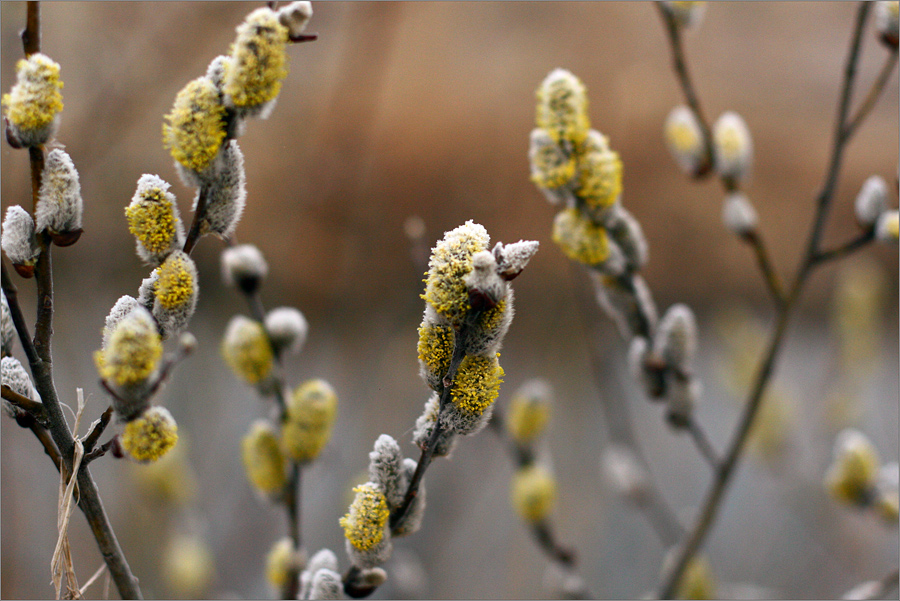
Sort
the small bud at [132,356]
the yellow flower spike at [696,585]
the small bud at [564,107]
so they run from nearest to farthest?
the small bud at [132,356]
the small bud at [564,107]
the yellow flower spike at [696,585]

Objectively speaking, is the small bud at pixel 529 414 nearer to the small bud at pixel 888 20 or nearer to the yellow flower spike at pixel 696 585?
the yellow flower spike at pixel 696 585

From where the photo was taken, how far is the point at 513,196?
1.34 metres

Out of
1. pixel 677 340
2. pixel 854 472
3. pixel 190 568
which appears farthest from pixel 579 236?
pixel 190 568

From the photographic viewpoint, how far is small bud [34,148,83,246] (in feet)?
0.99

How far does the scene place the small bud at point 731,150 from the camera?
570mm

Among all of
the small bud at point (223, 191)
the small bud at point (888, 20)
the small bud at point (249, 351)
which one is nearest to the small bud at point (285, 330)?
the small bud at point (249, 351)

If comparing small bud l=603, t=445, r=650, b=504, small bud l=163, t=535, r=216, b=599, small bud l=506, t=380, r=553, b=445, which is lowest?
small bud l=603, t=445, r=650, b=504

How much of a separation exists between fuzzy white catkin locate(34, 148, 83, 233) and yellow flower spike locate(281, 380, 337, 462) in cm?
18

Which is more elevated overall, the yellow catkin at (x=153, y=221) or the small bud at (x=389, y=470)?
the yellow catkin at (x=153, y=221)

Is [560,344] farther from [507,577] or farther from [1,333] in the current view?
[1,333]

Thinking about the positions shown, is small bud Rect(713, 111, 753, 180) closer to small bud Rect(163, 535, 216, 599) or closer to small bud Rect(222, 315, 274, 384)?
small bud Rect(222, 315, 274, 384)

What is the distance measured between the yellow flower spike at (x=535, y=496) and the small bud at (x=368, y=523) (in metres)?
0.29

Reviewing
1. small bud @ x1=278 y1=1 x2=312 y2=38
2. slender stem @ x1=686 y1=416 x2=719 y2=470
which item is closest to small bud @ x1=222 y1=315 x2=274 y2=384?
small bud @ x1=278 y1=1 x2=312 y2=38

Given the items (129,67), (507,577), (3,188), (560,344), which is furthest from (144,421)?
(560,344)
